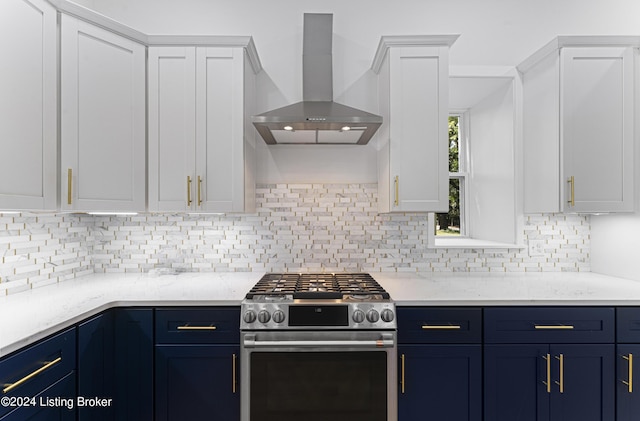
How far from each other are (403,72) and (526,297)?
1481 millimetres

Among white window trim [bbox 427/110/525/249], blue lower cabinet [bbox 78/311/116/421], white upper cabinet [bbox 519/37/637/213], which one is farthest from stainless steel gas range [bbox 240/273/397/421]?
white upper cabinet [bbox 519/37/637/213]

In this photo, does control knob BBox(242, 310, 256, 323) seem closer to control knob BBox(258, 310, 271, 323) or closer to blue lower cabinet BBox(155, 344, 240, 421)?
control knob BBox(258, 310, 271, 323)

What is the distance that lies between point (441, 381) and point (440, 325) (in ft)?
0.95

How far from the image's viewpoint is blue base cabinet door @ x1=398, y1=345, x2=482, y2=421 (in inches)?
77.1

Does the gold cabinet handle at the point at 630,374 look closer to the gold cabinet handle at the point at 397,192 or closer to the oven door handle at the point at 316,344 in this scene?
the oven door handle at the point at 316,344

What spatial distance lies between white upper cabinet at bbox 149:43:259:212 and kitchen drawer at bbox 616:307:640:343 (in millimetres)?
2145

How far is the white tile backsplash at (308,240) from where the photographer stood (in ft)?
8.87

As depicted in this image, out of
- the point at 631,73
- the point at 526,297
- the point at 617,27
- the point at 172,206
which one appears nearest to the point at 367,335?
the point at 526,297

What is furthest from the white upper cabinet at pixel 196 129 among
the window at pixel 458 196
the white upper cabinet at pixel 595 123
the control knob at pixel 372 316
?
the white upper cabinet at pixel 595 123

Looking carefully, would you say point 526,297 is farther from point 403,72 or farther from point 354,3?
point 354,3

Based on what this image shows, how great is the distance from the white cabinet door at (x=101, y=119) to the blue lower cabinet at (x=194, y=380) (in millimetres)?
918

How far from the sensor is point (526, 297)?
200 centimetres

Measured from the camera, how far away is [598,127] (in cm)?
228

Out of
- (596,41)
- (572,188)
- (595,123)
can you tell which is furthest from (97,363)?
(596,41)
